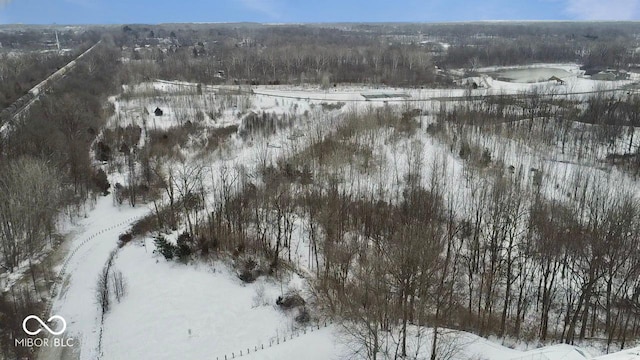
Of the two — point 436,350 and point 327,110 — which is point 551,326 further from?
point 327,110

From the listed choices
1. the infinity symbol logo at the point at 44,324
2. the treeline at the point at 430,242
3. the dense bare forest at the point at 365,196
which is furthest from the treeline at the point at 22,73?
the infinity symbol logo at the point at 44,324

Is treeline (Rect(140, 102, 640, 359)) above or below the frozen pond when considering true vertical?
below

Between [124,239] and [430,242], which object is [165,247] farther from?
[430,242]

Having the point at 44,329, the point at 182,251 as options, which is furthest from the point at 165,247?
the point at 44,329

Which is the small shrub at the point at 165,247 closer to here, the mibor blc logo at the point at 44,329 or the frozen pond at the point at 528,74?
the mibor blc logo at the point at 44,329

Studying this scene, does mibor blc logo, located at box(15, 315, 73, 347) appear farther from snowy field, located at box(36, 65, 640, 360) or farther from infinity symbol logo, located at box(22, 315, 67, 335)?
snowy field, located at box(36, 65, 640, 360)

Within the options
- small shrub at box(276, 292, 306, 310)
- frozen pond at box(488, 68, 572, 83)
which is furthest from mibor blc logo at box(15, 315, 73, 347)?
frozen pond at box(488, 68, 572, 83)
